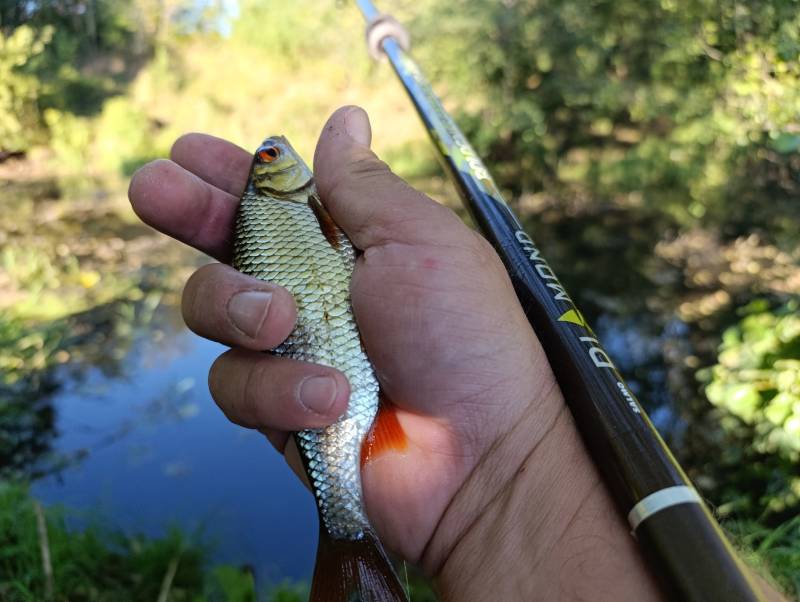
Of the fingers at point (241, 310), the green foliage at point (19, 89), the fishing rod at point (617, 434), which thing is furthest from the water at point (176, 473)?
the green foliage at point (19, 89)

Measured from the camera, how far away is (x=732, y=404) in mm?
4781

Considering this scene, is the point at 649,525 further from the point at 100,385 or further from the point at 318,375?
the point at 100,385

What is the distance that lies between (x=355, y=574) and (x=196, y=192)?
1.31 metres

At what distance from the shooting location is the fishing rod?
3.56ft

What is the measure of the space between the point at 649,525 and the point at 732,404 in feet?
13.7

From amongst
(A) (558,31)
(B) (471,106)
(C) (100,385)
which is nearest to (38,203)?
(C) (100,385)

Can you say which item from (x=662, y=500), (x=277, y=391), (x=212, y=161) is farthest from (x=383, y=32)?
(x=662, y=500)

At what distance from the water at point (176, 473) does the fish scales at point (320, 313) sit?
3.12 meters

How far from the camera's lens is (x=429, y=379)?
68.2 inches

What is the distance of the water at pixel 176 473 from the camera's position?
15.2 ft

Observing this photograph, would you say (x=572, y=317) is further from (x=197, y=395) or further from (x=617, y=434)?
(x=197, y=395)

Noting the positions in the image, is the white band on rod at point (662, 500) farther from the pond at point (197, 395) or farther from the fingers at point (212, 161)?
the pond at point (197, 395)

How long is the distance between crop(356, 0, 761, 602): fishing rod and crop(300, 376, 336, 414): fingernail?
1.88ft

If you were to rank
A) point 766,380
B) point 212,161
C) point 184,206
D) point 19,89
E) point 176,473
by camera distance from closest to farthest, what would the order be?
point 184,206 < point 212,161 < point 766,380 < point 176,473 < point 19,89
